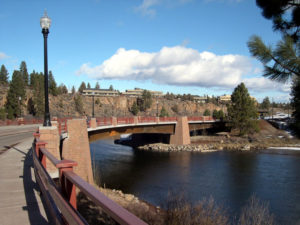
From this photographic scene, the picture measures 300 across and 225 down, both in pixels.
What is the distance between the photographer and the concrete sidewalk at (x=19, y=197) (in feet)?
16.0

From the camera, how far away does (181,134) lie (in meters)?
44.2

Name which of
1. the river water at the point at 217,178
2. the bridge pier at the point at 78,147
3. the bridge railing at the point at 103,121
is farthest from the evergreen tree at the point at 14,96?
the bridge pier at the point at 78,147

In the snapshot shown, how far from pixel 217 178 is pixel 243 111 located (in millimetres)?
28248

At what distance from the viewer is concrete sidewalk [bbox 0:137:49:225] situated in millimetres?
4887

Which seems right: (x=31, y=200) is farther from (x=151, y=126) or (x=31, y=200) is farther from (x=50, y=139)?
(x=151, y=126)

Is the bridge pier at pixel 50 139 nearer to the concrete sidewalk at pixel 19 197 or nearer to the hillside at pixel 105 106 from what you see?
the concrete sidewalk at pixel 19 197

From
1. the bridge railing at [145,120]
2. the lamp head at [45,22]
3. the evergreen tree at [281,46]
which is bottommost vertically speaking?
the bridge railing at [145,120]

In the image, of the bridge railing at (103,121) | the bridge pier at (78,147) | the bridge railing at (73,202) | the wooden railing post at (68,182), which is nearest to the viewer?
the bridge railing at (73,202)

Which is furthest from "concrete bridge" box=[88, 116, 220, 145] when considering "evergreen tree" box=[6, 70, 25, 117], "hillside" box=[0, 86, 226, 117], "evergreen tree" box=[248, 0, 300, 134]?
"hillside" box=[0, 86, 226, 117]

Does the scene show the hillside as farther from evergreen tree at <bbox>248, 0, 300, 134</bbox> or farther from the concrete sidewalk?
evergreen tree at <bbox>248, 0, 300, 134</bbox>

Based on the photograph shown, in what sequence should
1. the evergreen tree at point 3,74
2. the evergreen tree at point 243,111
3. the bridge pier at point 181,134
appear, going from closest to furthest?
the bridge pier at point 181,134 → the evergreen tree at point 243,111 → the evergreen tree at point 3,74

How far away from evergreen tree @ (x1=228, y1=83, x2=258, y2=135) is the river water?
13.9 metres

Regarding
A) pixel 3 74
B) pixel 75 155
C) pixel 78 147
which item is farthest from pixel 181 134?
pixel 3 74

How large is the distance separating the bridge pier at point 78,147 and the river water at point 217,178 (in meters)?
2.44
